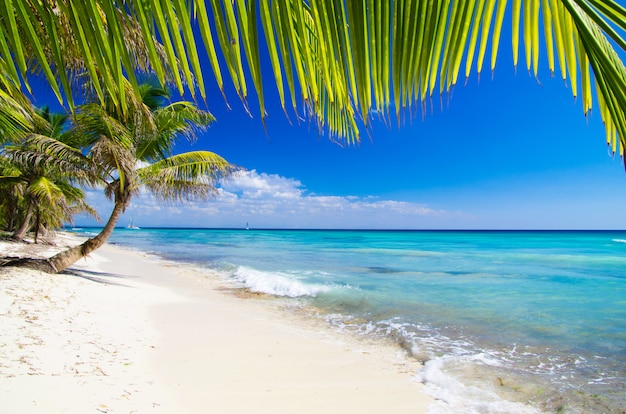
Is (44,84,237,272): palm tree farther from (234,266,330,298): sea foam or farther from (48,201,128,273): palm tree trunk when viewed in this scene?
(234,266,330,298): sea foam

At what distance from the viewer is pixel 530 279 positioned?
14172 mm

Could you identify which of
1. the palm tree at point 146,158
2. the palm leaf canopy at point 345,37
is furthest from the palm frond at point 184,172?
the palm leaf canopy at point 345,37

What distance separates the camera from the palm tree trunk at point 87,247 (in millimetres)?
7648

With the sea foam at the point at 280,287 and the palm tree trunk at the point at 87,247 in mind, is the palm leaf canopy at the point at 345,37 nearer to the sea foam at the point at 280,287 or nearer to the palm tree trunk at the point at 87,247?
the palm tree trunk at the point at 87,247

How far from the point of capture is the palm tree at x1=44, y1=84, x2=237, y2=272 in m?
7.05

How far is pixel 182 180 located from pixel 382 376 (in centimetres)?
652

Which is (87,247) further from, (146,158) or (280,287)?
(280,287)

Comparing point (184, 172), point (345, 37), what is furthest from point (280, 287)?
point (345, 37)

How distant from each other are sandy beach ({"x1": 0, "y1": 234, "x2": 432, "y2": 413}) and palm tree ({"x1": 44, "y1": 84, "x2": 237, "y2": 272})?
217 centimetres

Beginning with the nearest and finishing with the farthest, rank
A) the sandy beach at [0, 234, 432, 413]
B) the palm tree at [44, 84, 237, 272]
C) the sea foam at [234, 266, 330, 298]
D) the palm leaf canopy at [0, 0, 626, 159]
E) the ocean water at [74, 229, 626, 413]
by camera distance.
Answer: the palm leaf canopy at [0, 0, 626, 159], the sandy beach at [0, 234, 432, 413], the ocean water at [74, 229, 626, 413], the palm tree at [44, 84, 237, 272], the sea foam at [234, 266, 330, 298]

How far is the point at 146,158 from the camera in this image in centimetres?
843

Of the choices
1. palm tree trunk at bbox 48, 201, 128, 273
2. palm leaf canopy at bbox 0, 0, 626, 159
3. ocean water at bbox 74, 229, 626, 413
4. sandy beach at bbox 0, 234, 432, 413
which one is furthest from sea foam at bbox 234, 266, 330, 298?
palm leaf canopy at bbox 0, 0, 626, 159

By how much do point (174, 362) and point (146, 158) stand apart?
616cm

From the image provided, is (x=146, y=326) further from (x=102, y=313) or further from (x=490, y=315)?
(x=490, y=315)
